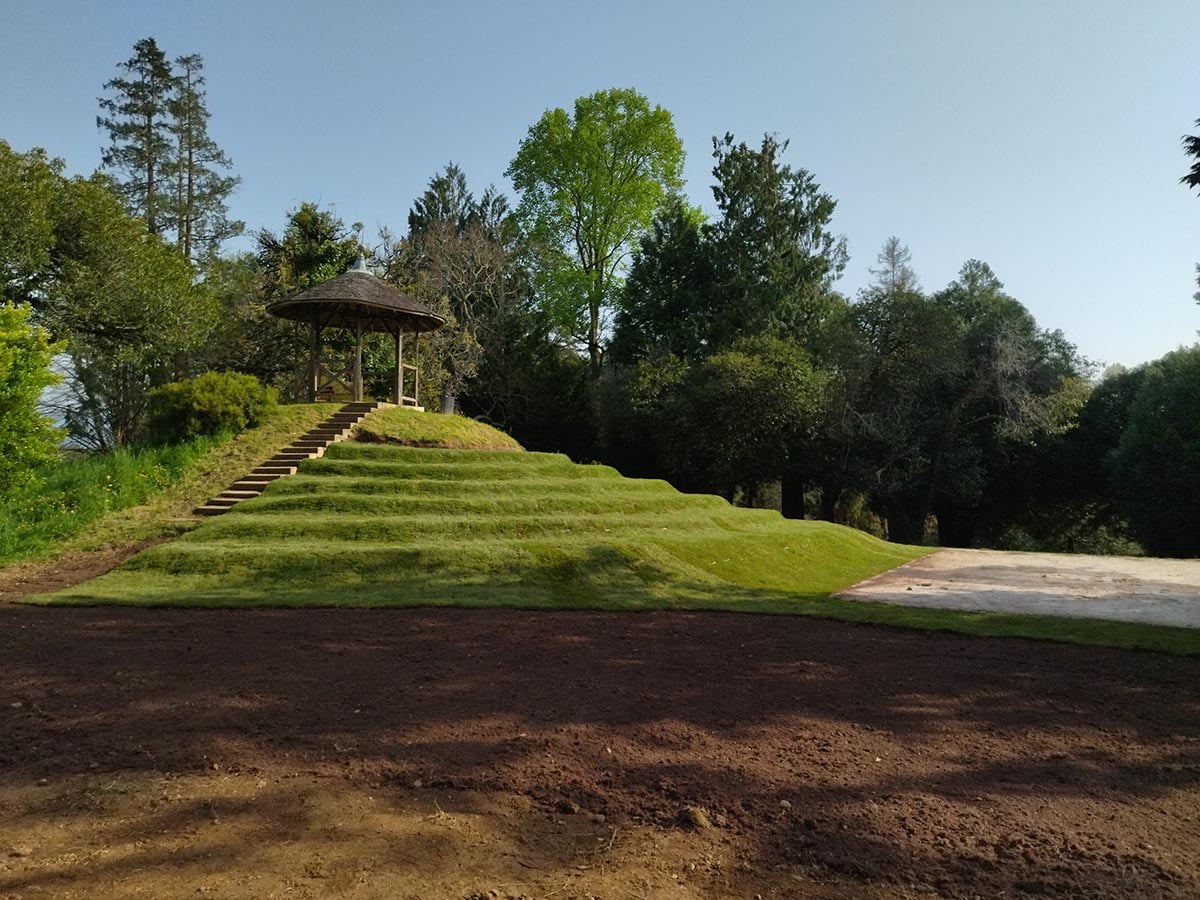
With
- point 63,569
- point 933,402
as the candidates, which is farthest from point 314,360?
point 933,402

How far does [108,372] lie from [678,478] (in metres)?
25.5

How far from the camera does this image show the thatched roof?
1995 cm

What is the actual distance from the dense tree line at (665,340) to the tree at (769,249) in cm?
13

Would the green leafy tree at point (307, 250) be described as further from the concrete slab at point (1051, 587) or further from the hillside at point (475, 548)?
the concrete slab at point (1051, 587)

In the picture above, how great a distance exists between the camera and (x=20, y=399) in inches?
512

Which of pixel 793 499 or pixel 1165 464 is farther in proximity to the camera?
pixel 793 499

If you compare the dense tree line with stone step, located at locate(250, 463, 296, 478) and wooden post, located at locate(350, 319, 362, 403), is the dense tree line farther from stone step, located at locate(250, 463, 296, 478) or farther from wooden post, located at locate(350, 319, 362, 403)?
stone step, located at locate(250, 463, 296, 478)

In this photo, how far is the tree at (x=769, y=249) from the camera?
3353 cm

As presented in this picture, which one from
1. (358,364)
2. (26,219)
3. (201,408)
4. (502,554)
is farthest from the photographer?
(358,364)

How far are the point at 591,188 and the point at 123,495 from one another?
3026 centimetres

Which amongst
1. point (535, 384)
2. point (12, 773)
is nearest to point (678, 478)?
point (535, 384)

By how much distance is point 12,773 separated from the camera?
4.17 meters

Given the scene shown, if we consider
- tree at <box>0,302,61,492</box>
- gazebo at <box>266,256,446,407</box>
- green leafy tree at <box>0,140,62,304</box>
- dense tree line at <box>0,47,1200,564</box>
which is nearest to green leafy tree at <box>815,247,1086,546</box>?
dense tree line at <box>0,47,1200,564</box>

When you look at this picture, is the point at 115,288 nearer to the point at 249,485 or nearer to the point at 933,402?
the point at 249,485
